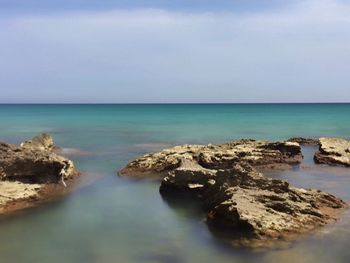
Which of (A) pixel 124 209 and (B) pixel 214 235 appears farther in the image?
(A) pixel 124 209

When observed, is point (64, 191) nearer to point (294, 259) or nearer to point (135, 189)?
point (135, 189)

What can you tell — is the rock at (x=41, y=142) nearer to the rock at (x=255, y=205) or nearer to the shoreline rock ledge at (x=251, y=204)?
the shoreline rock ledge at (x=251, y=204)

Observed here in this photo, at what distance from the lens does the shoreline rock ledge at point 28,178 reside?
19875 mm

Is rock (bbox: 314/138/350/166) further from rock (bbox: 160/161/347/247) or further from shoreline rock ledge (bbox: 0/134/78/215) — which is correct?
shoreline rock ledge (bbox: 0/134/78/215)

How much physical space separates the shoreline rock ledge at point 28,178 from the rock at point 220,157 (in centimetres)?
518

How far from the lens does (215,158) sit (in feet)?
93.2

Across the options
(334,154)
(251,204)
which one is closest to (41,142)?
(334,154)

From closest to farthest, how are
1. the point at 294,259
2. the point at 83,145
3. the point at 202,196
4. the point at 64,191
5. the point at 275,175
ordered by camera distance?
1. the point at 294,259
2. the point at 202,196
3. the point at 64,191
4. the point at 275,175
5. the point at 83,145

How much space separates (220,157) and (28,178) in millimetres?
11580

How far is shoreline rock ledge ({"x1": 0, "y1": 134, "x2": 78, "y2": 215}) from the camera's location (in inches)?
782

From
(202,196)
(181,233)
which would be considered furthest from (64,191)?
(181,233)

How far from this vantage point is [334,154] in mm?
32219

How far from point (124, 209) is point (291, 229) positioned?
7.08 meters

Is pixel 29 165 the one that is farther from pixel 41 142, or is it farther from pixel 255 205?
pixel 41 142
